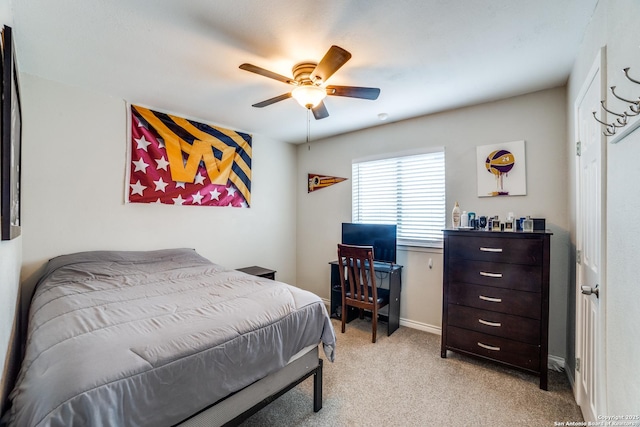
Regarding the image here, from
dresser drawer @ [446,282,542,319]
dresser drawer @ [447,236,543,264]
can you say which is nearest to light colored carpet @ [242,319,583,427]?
dresser drawer @ [446,282,542,319]

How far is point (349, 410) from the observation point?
1934 millimetres

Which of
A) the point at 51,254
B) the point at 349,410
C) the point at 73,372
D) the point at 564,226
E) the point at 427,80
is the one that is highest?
the point at 427,80

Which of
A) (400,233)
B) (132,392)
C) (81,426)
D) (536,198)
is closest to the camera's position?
(81,426)

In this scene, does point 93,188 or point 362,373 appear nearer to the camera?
point 362,373

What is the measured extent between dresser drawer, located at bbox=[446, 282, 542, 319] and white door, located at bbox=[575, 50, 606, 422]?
0.94ft

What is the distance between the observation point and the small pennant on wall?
4121 millimetres

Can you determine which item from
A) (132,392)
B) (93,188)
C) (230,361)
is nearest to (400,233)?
(230,361)

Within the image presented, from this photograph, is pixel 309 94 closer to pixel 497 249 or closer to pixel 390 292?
pixel 497 249

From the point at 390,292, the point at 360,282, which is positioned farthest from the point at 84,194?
the point at 390,292

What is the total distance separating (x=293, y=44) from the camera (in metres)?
1.90

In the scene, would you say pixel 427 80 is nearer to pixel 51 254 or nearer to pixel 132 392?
pixel 132 392

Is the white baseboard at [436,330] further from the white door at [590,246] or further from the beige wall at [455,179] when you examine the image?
the white door at [590,246]

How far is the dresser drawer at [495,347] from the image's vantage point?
2199mm

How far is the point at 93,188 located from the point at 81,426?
8.02 ft
